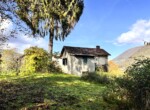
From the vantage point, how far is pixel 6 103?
9773mm

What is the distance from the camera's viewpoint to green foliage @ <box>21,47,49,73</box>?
27.0 meters

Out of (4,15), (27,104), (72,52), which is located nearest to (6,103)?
(27,104)

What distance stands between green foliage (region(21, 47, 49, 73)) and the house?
10.3 m

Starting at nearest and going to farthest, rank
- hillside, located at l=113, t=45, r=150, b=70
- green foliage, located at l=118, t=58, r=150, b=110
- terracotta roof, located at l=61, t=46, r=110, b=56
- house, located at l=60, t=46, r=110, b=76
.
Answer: green foliage, located at l=118, t=58, r=150, b=110 → hillside, located at l=113, t=45, r=150, b=70 → house, located at l=60, t=46, r=110, b=76 → terracotta roof, located at l=61, t=46, r=110, b=56

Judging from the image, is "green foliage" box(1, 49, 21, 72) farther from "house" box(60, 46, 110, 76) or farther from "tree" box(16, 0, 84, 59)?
"house" box(60, 46, 110, 76)

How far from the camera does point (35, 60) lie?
27.4 meters

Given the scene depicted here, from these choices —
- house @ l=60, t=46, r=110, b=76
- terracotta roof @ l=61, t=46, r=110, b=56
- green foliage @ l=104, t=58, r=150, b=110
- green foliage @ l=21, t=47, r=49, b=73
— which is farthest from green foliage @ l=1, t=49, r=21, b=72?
green foliage @ l=104, t=58, r=150, b=110

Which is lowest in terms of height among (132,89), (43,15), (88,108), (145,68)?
(88,108)

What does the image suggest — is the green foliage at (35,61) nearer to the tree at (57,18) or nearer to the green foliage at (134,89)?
the tree at (57,18)

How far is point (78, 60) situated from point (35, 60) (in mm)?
12336

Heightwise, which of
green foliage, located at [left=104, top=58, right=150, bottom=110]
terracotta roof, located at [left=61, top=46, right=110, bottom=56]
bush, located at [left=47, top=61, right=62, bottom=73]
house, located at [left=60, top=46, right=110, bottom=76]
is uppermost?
terracotta roof, located at [left=61, top=46, right=110, bottom=56]

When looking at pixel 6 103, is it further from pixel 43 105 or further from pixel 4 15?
pixel 4 15

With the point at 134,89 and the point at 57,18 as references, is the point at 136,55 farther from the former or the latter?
the point at 57,18

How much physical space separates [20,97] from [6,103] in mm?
1225
